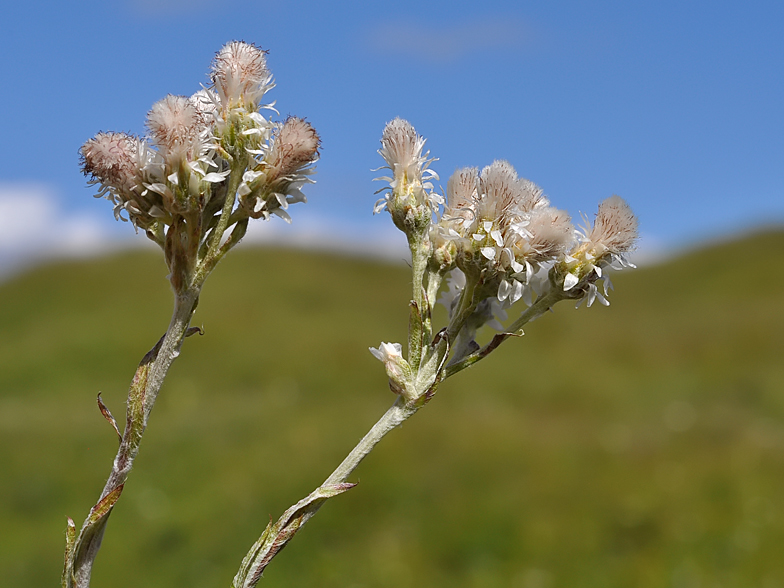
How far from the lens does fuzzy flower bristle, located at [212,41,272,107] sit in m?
2.32

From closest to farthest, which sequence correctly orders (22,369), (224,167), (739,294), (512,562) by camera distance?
(224,167), (512,562), (22,369), (739,294)

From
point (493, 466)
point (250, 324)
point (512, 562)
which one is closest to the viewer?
point (512, 562)

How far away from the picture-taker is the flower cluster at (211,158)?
2.25 metres

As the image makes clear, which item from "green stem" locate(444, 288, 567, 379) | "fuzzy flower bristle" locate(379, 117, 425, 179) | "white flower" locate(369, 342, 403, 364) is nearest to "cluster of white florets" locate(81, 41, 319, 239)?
"fuzzy flower bristle" locate(379, 117, 425, 179)

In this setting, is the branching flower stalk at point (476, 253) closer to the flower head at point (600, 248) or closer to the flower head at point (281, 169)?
the flower head at point (600, 248)

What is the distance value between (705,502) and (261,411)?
12.4 meters

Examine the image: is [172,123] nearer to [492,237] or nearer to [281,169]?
[281,169]

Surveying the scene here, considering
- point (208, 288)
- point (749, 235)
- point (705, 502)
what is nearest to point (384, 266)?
point (208, 288)

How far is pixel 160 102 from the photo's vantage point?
87.4 inches

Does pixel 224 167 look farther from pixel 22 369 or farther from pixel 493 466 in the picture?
pixel 22 369

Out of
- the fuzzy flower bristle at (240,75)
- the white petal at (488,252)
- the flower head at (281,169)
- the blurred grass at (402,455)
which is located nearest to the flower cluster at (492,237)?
the white petal at (488,252)

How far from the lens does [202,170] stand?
226cm

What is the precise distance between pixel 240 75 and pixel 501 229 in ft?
3.03

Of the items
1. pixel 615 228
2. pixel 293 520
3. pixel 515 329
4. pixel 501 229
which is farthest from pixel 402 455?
pixel 293 520
